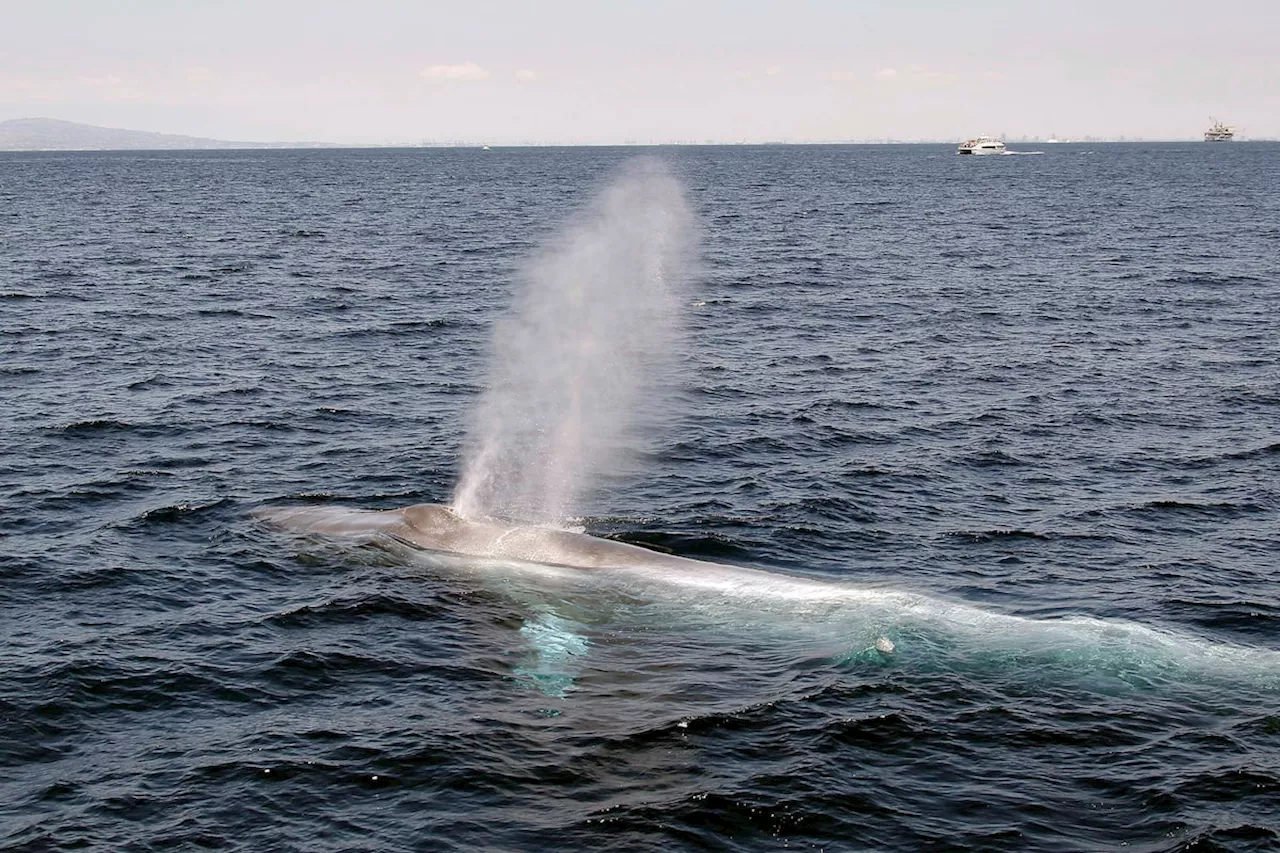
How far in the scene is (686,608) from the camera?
31000mm

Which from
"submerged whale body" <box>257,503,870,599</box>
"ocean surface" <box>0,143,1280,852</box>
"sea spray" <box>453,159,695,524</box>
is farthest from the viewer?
"sea spray" <box>453,159,695,524</box>

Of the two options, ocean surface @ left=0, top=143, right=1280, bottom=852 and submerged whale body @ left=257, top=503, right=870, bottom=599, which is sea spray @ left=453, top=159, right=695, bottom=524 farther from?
submerged whale body @ left=257, top=503, right=870, bottom=599

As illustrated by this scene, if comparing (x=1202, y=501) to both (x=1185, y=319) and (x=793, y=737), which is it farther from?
(x=1185, y=319)

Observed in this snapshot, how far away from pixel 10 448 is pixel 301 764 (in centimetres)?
2705

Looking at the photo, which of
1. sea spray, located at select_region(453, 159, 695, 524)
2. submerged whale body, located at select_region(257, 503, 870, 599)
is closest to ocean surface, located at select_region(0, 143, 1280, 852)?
submerged whale body, located at select_region(257, 503, 870, 599)

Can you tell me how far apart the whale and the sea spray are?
3623 mm

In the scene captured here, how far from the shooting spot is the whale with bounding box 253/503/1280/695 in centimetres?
2808

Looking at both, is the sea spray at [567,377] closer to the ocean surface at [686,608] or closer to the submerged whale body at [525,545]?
the ocean surface at [686,608]

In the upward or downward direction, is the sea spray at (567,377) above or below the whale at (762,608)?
above

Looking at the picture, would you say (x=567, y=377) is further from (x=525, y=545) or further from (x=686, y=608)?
(x=686, y=608)

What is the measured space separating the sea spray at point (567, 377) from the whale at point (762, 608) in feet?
11.9

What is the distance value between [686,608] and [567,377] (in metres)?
30.7

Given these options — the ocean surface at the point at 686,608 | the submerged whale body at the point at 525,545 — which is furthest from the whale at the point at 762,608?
the ocean surface at the point at 686,608

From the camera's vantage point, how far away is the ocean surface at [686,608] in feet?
74.2
